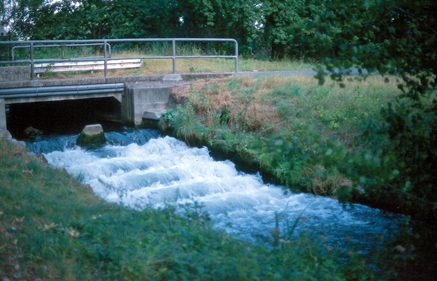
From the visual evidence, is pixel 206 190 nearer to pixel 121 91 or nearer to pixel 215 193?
pixel 215 193

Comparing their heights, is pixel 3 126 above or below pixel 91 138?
above

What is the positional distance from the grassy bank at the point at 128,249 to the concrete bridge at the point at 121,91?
22.2 ft

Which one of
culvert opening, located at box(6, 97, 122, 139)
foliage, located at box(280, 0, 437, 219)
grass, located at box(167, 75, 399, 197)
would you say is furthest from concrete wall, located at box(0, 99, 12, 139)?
foliage, located at box(280, 0, 437, 219)

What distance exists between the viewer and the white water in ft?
22.2

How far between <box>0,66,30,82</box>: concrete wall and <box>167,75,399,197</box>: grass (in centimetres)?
423

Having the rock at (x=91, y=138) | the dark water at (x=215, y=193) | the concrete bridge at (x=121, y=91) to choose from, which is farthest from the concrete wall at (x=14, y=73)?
the rock at (x=91, y=138)

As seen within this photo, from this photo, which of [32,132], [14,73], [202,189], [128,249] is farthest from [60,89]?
[128,249]

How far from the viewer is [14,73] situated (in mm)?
11961

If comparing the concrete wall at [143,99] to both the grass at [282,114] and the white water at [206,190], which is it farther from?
the white water at [206,190]

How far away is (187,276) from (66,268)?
40.6 inches

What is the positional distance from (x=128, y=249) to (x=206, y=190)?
471 cm

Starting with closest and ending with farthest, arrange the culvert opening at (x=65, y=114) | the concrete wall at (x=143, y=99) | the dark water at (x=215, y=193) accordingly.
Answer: the dark water at (x=215, y=193) < the concrete wall at (x=143, y=99) < the culvert opening at (x=65, y=114)

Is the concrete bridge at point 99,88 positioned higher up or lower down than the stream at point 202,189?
higher up

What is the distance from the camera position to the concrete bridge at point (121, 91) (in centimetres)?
1163
